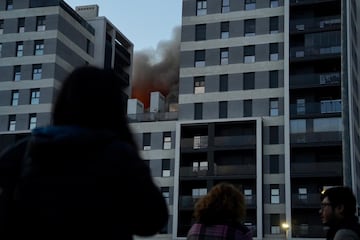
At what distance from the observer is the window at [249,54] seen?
184ft

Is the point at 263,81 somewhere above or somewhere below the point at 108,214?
above

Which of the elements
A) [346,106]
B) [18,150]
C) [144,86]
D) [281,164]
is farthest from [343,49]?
[144,86]

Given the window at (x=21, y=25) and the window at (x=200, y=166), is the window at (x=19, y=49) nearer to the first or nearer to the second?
the window at (x=21, y=25)

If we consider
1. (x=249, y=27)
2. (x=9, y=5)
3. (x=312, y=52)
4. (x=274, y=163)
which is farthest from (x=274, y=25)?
(x=9, y=5)

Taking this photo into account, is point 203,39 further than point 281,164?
Yes

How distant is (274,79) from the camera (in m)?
55.1

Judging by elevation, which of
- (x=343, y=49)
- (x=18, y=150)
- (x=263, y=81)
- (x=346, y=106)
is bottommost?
(x=18, y=150)

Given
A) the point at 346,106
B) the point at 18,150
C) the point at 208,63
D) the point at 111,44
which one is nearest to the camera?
the point at 18,150

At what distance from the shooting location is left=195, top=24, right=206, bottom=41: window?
58.4m

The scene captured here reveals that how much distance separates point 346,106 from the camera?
2058 centimetres

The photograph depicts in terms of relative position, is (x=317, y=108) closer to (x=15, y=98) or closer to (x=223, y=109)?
(x=223, y=109)

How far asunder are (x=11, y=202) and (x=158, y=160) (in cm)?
5335

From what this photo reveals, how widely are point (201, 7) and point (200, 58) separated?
193 inches

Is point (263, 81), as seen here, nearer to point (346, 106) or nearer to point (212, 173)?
point (212, 173)
